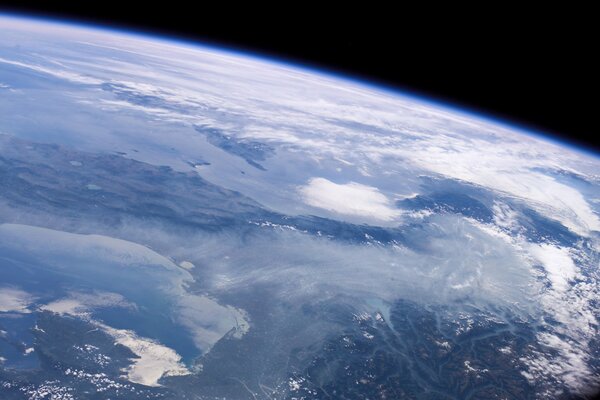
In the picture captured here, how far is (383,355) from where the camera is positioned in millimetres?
12297

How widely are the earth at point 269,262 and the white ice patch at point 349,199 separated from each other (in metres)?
0.17

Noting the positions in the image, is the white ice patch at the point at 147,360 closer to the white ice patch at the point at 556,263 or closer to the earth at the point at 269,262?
the earth at the point at 269,262

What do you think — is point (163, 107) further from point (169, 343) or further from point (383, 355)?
point (383, 355)

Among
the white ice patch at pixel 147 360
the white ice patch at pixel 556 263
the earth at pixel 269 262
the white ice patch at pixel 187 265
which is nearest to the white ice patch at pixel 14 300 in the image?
the earth at pixel 269 262

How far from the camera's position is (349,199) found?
2528cm

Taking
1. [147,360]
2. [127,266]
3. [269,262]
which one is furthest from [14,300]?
[269,262]

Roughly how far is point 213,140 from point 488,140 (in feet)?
115

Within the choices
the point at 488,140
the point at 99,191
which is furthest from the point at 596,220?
the point at 99,191

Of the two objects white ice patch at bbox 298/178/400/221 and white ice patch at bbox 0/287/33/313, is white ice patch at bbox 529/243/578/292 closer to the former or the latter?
Result: white ice patch at bbox 298/178/400/221

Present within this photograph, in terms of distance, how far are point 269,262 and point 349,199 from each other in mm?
10384

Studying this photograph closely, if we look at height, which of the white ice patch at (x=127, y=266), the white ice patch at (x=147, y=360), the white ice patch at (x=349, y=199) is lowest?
the white ice patch at (x=147, y=360)

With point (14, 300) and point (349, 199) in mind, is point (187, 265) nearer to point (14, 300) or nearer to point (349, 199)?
point (14, 300)

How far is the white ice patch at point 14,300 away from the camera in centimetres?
1139

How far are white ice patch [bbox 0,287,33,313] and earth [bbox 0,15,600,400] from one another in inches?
2.4
